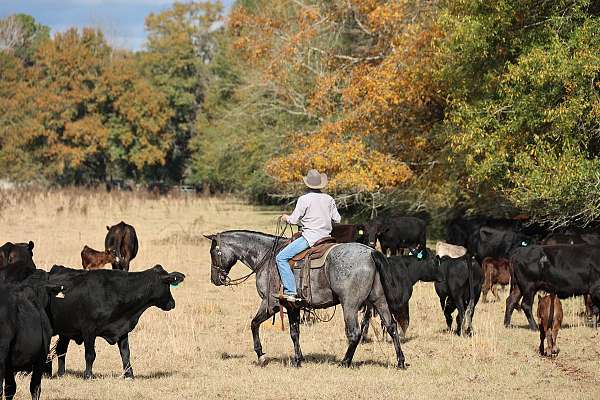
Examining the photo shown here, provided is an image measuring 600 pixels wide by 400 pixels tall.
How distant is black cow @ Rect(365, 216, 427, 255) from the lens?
25.1 metres

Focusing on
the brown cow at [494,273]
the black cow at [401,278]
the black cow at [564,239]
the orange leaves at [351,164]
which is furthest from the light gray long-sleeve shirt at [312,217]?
the orange leaves at [351,164]

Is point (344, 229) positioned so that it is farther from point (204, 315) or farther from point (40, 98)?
point (40, 98)

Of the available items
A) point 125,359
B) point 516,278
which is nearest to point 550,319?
point 516,278

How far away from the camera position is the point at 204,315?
16703 mm

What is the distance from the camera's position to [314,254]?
12.2 metres

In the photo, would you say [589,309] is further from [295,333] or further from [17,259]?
[17,259]

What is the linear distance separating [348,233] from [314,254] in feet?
31.0

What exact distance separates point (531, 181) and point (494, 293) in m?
2.62

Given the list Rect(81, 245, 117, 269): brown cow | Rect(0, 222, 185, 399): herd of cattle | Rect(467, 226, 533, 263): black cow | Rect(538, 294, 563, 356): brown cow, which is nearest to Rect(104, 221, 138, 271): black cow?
Rect(81, 245, 117, 269): brown cow

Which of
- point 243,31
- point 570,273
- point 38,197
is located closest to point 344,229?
point 570,273

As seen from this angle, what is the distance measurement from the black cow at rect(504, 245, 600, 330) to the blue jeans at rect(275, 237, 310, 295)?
13.0 feet

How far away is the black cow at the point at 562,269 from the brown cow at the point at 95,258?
32.6 feet

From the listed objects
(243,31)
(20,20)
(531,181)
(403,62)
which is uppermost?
(20,20)

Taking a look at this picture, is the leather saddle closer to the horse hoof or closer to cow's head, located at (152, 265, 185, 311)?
the horse hoof
